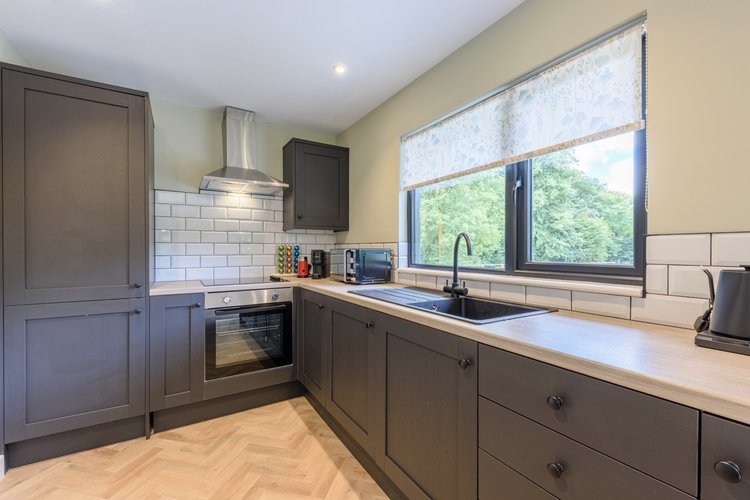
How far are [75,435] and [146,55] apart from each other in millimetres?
2367

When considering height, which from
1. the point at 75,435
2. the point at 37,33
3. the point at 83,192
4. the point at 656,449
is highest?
the point at 37,33

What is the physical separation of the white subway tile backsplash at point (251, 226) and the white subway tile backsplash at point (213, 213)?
17 cm

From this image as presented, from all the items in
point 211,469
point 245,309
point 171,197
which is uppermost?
point 171,197

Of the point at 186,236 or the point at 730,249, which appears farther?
the point at 186,236

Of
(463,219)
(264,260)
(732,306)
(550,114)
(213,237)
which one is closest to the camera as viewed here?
(732,306)

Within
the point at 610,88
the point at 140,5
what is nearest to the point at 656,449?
the point at 610,88

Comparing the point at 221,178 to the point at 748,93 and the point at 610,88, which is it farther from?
the point at 748,93

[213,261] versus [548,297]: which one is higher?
[213,261]

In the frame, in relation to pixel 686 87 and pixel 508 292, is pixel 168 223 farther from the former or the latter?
pixel 686 87

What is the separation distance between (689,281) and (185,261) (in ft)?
10.3

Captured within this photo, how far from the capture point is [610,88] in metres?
1.33

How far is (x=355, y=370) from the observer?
1.83 meters

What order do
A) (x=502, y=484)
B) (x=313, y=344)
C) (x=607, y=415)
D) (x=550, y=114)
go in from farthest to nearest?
(x=313, y=344) → (x=550, y=114) → (x=502, y=484) → (x=607, y=415)

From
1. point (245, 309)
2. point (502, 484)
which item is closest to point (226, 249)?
point (245, 309)
